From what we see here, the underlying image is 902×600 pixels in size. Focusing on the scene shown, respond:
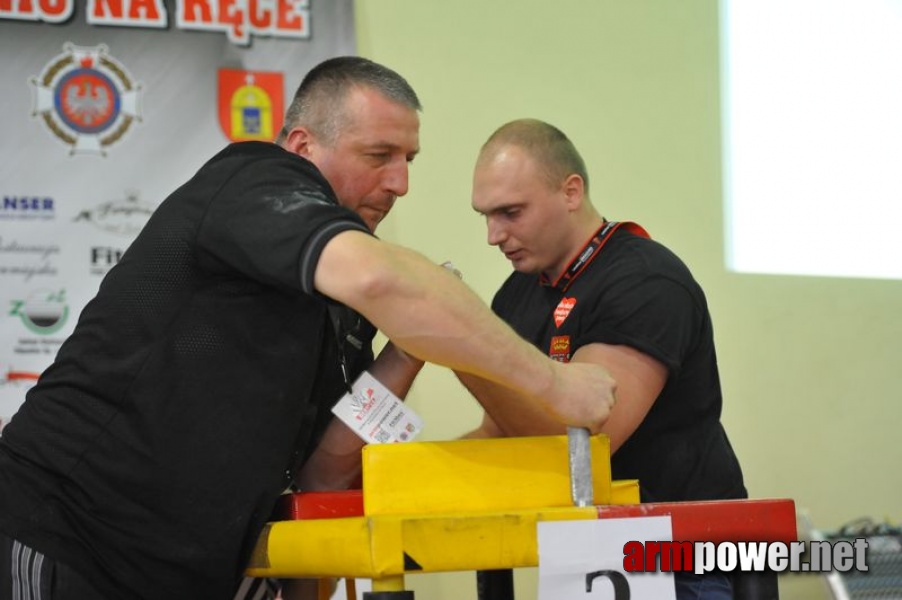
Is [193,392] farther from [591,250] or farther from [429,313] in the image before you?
[591,250]

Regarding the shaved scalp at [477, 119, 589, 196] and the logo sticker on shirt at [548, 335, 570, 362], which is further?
the shaved scalp at [477, 119, 589, 196]

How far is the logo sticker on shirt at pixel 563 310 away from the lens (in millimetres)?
2332

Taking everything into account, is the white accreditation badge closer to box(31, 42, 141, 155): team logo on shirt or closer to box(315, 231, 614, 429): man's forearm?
box(315, 231, 614, 429): man's forearm

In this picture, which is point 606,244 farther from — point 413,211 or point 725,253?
point 725,253

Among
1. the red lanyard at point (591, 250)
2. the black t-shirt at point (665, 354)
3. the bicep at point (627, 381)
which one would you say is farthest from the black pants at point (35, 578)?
the red lanyard at point (591, 250)

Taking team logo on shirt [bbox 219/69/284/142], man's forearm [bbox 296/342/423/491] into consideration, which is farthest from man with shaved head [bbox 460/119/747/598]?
team logo on shirt [bbox 219/69/284/142]

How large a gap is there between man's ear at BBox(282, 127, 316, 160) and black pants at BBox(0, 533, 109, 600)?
79 cm

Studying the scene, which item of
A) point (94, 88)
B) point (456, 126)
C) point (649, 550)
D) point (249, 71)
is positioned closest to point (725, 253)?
point (456, 126)

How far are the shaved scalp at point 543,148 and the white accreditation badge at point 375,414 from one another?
39.3 inches


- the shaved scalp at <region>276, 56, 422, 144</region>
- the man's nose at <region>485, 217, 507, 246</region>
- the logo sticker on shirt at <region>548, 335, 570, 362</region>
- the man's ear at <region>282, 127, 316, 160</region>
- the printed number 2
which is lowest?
the printed number 2

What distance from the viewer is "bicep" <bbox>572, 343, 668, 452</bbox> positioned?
2.01 meters

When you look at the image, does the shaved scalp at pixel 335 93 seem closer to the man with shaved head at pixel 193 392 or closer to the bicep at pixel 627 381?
the man with shaved head at pixel 193 392

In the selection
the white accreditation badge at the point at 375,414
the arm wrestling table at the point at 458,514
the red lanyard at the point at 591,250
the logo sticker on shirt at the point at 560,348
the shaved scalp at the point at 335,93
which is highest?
the shaved scalp at the point at 335,93

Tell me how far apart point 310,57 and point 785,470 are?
2.06 m
